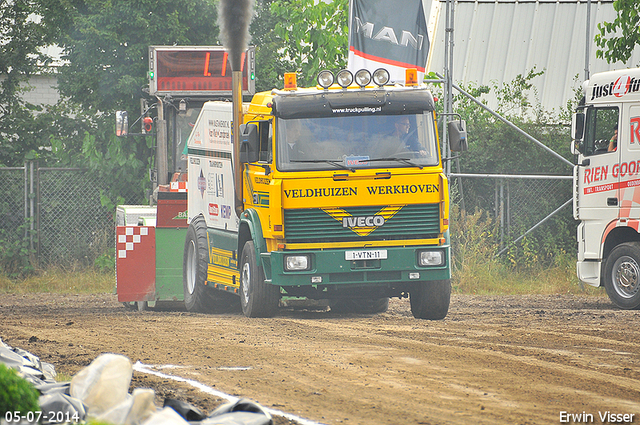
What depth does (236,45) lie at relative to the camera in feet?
43.5

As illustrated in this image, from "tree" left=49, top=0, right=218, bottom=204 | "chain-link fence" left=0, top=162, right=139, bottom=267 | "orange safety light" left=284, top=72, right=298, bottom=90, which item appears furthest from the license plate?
"chain-link fence" left=0, top=162, right=139, bottom=267

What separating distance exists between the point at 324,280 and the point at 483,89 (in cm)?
969

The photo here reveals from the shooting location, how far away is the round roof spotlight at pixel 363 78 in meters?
12.0

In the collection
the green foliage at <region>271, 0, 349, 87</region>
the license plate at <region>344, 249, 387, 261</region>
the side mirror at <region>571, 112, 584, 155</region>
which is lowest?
the license plate at <region>344, 249, 387, 261</region>

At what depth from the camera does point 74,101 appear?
2005 cm

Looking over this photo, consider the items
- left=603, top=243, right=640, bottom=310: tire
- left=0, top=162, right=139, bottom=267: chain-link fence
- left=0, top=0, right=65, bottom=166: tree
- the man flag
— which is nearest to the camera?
left=603, top=243, right=640, bottom=310: tire

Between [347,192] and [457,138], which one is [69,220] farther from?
[457,138]

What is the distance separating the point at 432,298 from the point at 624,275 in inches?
135

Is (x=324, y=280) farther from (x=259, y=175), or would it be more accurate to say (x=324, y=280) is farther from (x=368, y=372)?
(x=368, y=372)

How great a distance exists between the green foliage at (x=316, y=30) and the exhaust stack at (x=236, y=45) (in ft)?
19.2

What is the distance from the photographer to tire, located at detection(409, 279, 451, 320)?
12102 mm

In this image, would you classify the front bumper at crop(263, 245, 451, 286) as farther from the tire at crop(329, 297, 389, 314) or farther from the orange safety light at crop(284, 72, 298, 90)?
the tire at crop(329, 297, 389, 314)

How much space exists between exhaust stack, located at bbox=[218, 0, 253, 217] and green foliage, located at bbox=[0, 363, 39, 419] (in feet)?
26.3

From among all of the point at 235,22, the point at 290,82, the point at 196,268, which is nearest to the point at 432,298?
the point at 290,82
